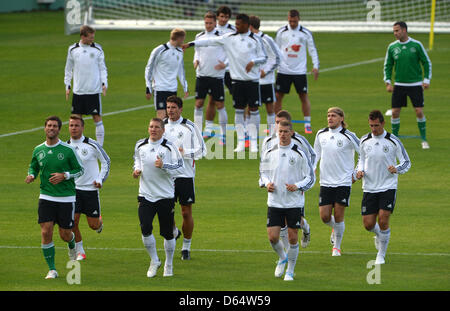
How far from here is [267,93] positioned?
71.9 feet

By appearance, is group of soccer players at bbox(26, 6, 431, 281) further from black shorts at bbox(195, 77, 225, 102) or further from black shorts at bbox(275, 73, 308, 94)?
black shorts at bbox(275, 73, 308, 94)

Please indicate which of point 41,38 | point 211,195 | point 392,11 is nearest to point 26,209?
point 211,195

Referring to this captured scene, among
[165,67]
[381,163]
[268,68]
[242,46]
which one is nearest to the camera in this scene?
[381,163]

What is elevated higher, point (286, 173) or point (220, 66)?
point (220, 66)

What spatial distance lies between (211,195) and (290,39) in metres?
6.23

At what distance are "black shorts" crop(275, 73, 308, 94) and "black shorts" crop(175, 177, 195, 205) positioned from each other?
946 centimetres

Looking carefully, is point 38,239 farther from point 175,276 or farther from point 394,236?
point 394,236

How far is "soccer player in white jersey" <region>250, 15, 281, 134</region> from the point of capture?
810 inches

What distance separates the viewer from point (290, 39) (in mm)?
22844

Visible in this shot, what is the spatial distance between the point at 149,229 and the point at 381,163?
131 inches

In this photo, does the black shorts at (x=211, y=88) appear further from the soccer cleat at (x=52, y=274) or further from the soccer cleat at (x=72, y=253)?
the soccer cleat at (x=52, y=274)

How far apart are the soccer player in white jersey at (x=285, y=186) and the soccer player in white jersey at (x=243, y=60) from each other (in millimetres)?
7182

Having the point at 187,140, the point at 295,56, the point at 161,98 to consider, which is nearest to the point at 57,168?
the point at 187,140

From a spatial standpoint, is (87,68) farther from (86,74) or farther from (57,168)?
(57,168)
